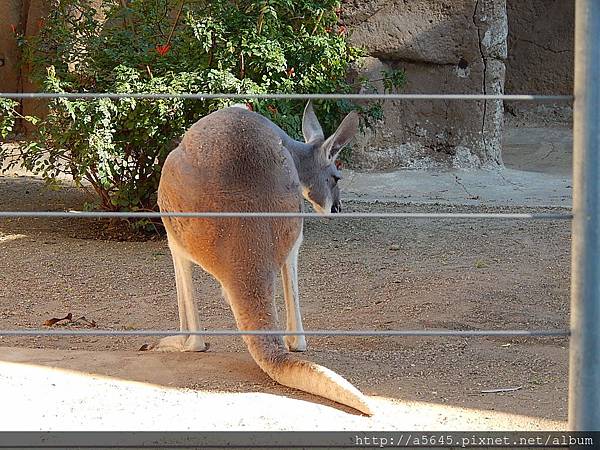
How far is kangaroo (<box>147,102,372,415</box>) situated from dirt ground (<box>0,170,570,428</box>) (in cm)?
20

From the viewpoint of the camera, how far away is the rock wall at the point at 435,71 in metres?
10.6

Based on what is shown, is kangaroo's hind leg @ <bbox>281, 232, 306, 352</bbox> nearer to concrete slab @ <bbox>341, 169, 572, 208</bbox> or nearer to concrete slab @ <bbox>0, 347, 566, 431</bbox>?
concrete slab @ <bbox>0, 347, 566, 431</bbox>

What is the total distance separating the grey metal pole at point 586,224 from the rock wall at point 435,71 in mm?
8210

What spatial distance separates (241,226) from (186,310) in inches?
28.5

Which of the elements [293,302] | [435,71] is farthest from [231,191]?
[435,71]

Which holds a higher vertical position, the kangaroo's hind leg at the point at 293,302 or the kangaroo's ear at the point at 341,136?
the kangaroo's ear at the point at 341,136

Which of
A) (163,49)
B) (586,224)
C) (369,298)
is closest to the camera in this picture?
(586,224)

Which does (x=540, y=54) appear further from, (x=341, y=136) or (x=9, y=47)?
(x=341, y=136)

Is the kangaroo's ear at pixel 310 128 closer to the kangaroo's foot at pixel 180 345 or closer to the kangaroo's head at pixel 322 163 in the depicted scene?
the kangaroo's head at pixel 322 163

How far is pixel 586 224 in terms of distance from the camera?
235cm

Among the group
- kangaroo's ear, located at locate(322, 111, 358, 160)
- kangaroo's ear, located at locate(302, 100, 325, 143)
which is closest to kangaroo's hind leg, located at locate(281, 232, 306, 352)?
kangaroo's ear, located at locate(322, 111, 358, 160)

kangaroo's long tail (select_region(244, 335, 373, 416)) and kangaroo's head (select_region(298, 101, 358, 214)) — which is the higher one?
kangaroo's head (select_region(298, 101, 358, 214))

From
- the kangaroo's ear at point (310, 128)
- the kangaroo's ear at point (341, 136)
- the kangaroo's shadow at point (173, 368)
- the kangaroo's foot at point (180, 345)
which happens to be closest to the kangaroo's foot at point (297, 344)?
the kangaroo's shadow at point (173, 368)

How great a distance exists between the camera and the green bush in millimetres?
7043
